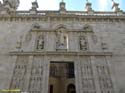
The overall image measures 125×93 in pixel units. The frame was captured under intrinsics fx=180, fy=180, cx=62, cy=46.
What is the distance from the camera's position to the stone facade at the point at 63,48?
1279 cm

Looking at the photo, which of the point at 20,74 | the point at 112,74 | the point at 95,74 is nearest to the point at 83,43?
the point at 95,74

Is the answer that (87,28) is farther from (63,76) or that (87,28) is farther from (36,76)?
(63,76)

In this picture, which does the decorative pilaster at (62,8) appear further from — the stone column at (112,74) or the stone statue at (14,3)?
the stone column at (112,74)

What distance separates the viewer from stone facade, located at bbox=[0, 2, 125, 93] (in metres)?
12.8

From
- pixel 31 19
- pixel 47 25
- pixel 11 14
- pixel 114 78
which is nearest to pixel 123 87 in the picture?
pixel 114 78

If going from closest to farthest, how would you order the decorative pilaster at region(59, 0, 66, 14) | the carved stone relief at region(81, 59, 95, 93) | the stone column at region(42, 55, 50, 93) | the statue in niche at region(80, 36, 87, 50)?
the stone column at region(42, 55, 50, 93), the carved stone relief at region(81, 59, 95, 93), the statue in niche at region(80, 36, 87, 50), the decorative pilaster at region(59, 0, 66, 14)

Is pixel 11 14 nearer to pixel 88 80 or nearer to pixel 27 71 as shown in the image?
pixel 27 71

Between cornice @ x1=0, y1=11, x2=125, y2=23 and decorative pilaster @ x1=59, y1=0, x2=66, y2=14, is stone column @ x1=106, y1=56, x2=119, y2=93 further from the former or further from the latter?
decorative pilaster @ x1=59, y1=0, x2=66, y2=14

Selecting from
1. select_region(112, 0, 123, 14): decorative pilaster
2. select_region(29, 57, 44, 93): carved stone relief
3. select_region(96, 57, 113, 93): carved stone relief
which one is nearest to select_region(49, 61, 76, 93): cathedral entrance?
select_region(29, 57, 44, 93): carved stone relief

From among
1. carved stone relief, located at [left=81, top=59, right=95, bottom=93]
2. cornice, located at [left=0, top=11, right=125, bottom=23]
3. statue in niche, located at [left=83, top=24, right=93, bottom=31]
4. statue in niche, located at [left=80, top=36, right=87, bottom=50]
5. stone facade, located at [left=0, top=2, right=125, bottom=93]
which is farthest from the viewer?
cornice, located at [left=0, top=11, right=125, bottom=23]

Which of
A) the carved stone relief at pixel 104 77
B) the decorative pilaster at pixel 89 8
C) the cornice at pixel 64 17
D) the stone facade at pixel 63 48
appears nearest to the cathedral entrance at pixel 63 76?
Answer: the stone facade at pixel 63 48

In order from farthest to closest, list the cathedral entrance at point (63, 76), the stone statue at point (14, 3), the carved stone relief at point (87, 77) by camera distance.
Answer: the cathedral entrance at point (63, 76) < the stone statue at point (14, 3) < the carved stone relief at point (87, 77)

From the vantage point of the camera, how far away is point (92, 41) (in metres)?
14.9

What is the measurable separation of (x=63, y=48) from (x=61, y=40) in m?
0.75
